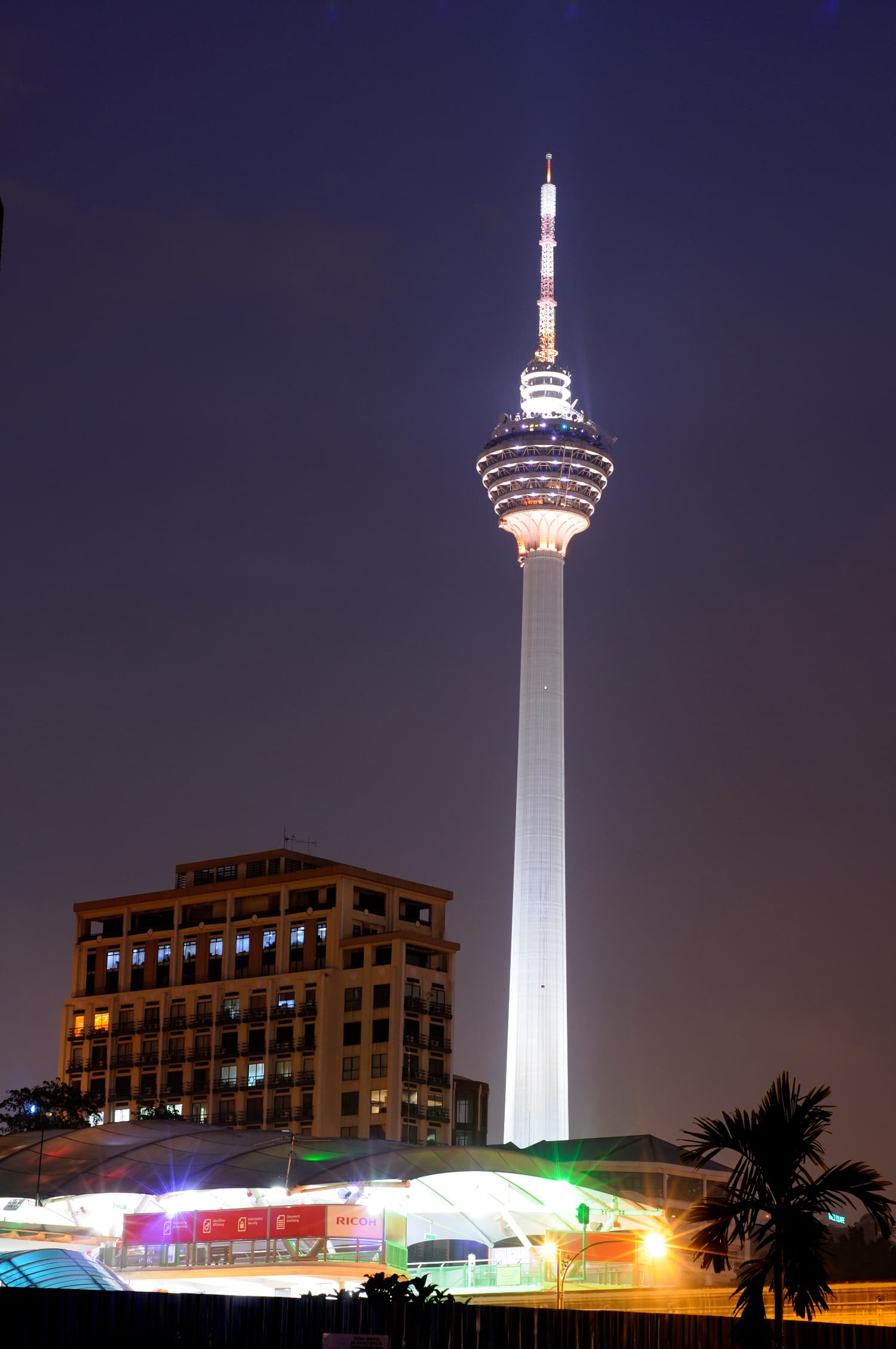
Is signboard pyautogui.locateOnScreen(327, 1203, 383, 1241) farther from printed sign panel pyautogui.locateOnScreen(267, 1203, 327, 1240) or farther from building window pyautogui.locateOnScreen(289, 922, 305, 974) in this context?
building window pyautogui.locateOnScreen(289, 922, 305, 974)

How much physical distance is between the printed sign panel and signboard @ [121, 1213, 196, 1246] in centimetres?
411

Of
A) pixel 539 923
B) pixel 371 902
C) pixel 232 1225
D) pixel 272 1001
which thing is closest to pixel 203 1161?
pixel 232 1225

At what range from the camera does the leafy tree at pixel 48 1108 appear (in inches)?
6107

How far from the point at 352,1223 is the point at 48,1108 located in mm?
93046

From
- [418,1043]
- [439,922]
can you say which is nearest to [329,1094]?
[418,1043]

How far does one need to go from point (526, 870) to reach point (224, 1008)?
111ft

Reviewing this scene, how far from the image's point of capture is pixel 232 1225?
76.6 m

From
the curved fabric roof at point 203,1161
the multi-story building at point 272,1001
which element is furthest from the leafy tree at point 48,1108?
the curved fabric roof at point 203,1161

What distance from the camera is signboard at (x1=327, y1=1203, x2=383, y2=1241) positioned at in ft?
244

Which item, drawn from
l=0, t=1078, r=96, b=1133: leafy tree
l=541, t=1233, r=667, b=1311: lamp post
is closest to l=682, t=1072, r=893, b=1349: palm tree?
l=541, t=1233, r=667, b=1311: lamp post

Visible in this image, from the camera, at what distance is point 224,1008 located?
174m

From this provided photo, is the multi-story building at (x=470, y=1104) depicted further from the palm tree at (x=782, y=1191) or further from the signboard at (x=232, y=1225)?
the palm tree at (x=782, y=1191)

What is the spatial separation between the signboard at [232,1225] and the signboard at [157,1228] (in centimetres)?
52

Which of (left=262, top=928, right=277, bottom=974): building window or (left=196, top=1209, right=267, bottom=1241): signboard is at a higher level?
(left=262, top=928, right=277, bottom=974): building window
